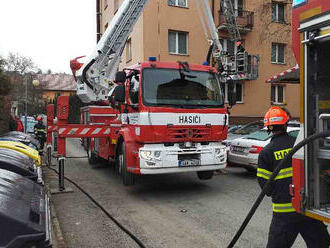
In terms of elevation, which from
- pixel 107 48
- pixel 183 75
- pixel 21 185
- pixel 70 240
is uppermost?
pixel 107 48

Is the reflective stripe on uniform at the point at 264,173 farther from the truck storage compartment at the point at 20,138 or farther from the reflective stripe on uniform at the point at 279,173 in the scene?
the truck storage compartment at the point at 20,138

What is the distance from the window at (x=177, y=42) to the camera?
18891 millimetres

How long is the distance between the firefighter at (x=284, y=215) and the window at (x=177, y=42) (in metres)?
16.5

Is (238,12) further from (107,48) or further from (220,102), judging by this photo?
(220,102)

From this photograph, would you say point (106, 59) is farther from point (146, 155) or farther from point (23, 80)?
point (23, 80)

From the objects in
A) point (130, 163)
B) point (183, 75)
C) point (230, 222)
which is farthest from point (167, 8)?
point (230, 222)

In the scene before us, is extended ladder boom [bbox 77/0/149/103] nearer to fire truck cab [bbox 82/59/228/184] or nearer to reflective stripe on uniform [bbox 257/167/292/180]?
fire truck cab [bbox 82/59/228/184]

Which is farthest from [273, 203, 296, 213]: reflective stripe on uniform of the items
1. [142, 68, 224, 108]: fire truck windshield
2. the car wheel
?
the car wheel

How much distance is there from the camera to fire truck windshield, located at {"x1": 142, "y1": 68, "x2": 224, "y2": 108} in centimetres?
652

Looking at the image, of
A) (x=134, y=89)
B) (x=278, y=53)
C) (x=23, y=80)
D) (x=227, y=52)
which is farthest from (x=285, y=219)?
(x=23, y=80)

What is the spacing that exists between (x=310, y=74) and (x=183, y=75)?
4.58m

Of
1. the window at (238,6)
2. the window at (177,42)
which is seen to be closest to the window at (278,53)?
the window at (238,6)

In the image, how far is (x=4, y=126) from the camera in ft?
45.1

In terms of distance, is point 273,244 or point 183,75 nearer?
point 273,244
